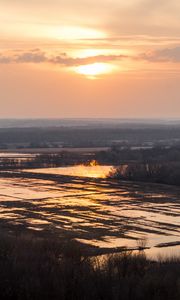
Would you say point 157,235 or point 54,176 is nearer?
point 157,235

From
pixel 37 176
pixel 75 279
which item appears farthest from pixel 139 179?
pixel 75 279

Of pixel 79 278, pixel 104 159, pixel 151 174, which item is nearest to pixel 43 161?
pixel 104 159

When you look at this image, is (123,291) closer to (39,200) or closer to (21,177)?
(39,200)

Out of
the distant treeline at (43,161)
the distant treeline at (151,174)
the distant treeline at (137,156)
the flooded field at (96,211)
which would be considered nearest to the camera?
the flooded field at (96,211)

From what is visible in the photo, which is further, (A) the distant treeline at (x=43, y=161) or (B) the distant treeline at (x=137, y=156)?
(B) the distant treeline at (x=137, y=156)

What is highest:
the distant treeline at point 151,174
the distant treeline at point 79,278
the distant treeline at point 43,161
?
the distant treeline at point 43,161

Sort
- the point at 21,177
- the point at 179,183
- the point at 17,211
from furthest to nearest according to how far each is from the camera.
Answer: the point at 21,177
the point at 179,183
the point at 17,211

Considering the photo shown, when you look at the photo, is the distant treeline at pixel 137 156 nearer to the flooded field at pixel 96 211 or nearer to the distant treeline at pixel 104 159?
the distant treeline at pixel 104 159

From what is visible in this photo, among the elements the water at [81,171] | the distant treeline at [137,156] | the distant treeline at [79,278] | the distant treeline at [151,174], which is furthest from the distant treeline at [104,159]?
the distant treeline at [79,278]
